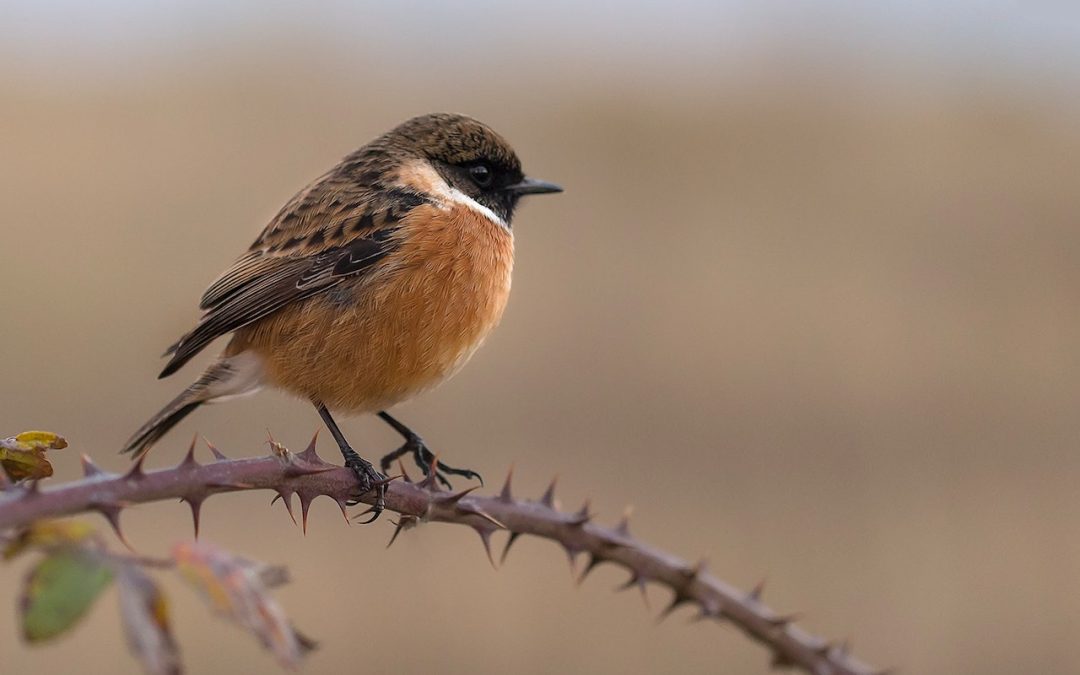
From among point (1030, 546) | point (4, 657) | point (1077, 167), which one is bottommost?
point (4, 657)

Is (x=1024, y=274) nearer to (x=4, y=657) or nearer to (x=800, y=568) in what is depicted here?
(x=800, y=568)

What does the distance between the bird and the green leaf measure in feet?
10.1

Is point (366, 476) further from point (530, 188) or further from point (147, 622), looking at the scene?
point (147, 622)

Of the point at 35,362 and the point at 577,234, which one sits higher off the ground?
the point at 577,234

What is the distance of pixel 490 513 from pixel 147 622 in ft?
4.68

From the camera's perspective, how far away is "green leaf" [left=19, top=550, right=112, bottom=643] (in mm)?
1201

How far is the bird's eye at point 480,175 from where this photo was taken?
5.57 metres

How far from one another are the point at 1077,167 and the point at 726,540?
10539mm

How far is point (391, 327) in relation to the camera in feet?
15.5

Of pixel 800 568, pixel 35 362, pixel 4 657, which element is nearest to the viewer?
pixel 4 657

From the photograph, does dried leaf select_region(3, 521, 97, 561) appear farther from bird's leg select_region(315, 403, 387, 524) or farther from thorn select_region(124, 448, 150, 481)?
bird's leg select_region(315, 403, 387, 524)

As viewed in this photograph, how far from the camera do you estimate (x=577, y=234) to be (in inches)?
690

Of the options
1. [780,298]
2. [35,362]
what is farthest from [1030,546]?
[35,362]

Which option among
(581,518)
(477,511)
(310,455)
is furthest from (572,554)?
(310,455)
